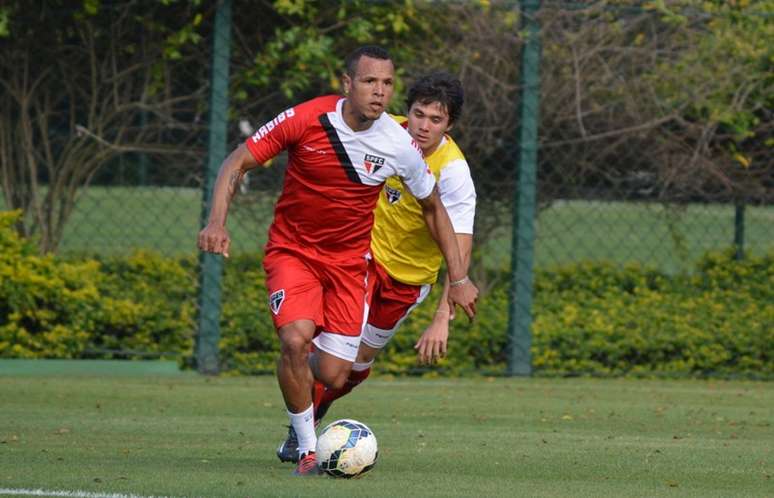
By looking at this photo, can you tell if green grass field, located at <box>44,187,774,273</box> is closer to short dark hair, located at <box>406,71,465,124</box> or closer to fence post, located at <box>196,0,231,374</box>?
fence post, located at <box>196,0,231,374</box>

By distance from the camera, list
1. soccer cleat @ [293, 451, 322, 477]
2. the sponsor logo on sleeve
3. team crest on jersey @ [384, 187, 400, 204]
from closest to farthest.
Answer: soccer cleat @ [293, 451, 322, 477] → the sponsor logo on sleeve → team crest on jersey @ [384, 187, 400, 204]

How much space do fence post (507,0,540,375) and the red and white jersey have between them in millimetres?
5348

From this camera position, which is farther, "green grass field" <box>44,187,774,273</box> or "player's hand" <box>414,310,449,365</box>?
"green grass field" <box>44,187,774,273</box>

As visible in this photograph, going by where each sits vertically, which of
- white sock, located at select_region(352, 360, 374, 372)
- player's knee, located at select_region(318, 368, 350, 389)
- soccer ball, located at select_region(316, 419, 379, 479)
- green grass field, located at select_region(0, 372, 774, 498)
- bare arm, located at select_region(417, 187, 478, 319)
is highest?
bare arm, located at select_region(417, 187, 478, 319)

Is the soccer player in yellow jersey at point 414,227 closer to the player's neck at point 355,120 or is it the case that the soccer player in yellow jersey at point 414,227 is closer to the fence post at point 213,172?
the player's neck at point 355,120

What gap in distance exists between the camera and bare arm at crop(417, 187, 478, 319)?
6.93 metres

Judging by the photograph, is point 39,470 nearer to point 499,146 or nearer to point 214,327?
point 214,327

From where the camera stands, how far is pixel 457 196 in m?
7.58

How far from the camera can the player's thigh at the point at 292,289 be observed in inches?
265

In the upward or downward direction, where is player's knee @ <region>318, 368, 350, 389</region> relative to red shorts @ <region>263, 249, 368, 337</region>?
downward

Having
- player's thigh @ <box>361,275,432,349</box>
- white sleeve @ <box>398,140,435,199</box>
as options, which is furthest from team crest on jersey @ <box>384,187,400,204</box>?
white sleeve @ <box>398,140,435,199</box>

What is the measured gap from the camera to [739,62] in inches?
507

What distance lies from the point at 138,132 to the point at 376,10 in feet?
7.80

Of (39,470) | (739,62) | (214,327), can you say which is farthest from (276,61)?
(39,470)
